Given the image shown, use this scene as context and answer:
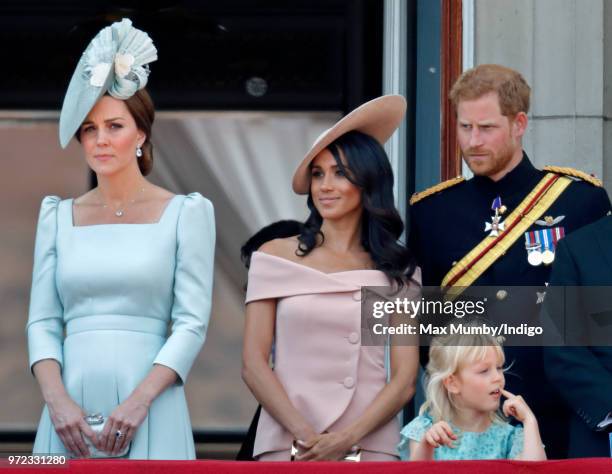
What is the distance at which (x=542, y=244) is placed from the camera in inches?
200

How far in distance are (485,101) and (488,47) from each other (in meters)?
1.15

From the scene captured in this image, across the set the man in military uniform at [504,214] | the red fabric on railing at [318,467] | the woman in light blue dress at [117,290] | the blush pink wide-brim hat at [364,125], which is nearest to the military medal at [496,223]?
the man in military uniform at [504,214]

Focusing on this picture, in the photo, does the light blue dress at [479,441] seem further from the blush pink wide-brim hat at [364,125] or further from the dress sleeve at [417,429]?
the blush pink wide-brim hat at [364,125]

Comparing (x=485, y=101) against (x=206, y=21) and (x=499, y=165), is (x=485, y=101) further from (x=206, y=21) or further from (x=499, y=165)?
(x=206, y=21)

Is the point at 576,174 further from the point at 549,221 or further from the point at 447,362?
the point at 447,362

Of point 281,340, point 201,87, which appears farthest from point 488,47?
point 201,87

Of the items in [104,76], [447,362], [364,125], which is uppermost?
[104,76]

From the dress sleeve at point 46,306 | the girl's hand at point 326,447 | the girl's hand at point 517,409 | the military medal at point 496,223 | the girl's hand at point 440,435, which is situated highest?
the military medal at point 496,223

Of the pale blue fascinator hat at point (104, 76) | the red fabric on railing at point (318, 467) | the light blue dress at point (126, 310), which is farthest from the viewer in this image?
the pale blue fascinator hat at point (104, 76)

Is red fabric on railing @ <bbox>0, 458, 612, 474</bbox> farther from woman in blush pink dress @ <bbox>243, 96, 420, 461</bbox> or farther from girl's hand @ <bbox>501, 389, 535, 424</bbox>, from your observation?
woman in blush pink dress @ <bbox>243, 96, 420, 461</bbox>

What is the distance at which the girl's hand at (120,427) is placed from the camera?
4.55 metres

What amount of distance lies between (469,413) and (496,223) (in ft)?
2.56

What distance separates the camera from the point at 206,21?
26.9 ft

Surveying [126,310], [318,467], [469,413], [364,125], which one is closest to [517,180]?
[364,125]
